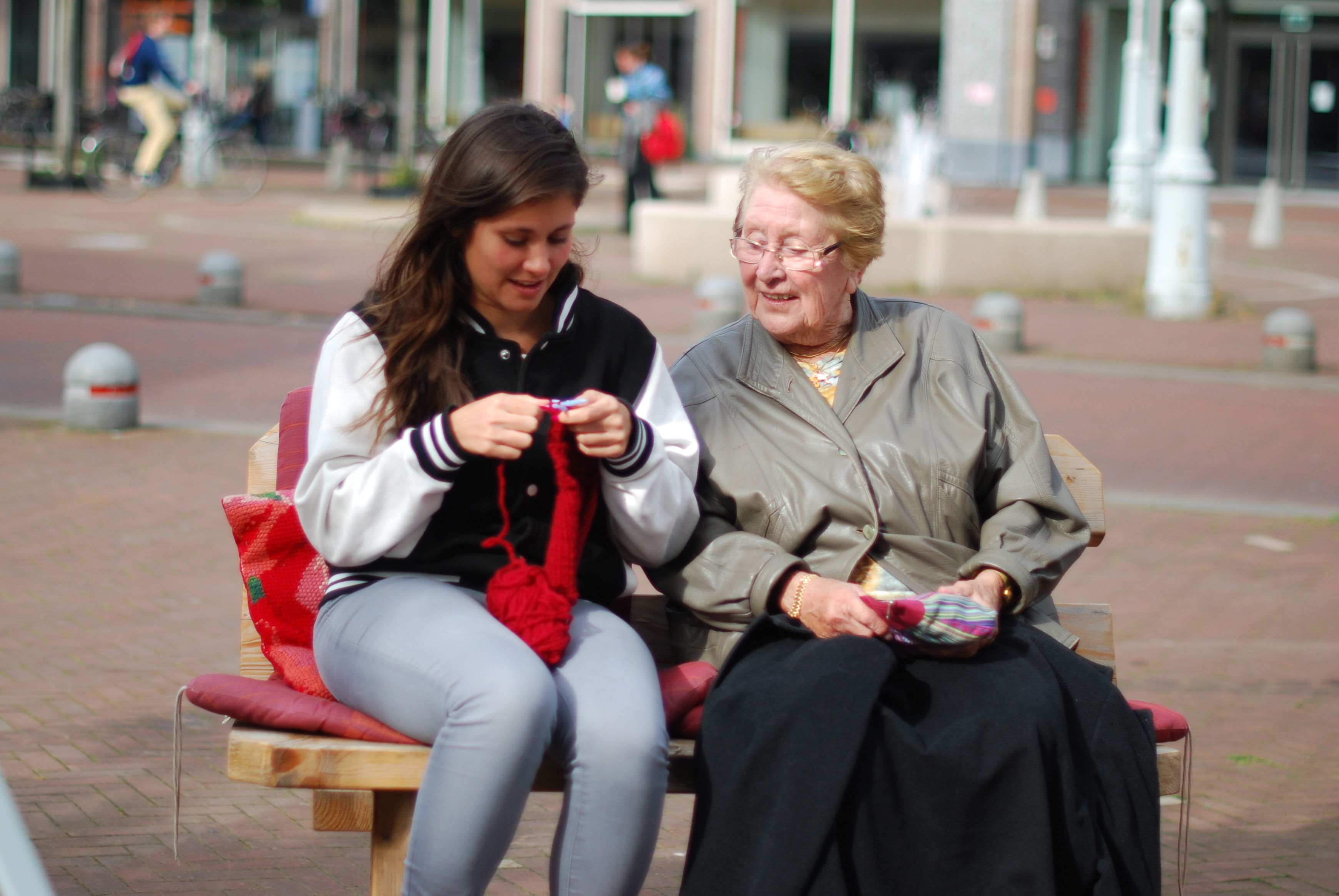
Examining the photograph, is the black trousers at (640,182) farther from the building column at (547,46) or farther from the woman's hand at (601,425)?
the woman's hand at (601,425)

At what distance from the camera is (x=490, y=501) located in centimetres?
266

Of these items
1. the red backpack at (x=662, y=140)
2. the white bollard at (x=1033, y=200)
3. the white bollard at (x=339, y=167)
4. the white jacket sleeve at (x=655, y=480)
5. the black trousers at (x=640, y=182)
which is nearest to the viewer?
the white jacket sleeve at (x=655, y=480)

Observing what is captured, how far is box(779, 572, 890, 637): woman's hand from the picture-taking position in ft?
8.59

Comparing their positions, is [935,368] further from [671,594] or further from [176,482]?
[176,482]

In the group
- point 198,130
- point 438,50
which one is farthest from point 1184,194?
point 438,50

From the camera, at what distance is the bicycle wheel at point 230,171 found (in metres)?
23.8

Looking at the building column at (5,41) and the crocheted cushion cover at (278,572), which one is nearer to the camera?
the crocheted cushion cover at (278,572)

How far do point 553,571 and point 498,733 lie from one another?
349 millimetres

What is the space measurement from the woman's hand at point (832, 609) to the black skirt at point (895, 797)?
61 millimetres

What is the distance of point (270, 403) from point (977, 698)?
21.6 ft

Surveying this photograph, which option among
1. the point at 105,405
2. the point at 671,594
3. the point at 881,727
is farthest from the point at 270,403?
the point at 881,727

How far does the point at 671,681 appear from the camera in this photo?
108 inches

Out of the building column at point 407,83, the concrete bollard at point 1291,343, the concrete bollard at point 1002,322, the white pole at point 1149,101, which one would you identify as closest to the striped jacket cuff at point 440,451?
the concrete bollard at point 1002,322

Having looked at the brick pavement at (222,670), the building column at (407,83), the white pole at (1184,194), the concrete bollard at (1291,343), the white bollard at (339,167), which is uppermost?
the building column at (407,83)
